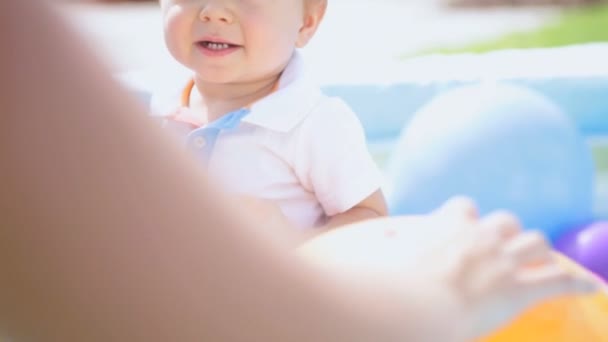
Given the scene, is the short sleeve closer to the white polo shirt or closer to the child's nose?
the white polo shirt

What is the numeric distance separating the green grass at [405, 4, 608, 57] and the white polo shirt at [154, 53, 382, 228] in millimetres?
2451

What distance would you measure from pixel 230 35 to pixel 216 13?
0.03m

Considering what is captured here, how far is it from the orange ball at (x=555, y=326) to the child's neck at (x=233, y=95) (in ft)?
1.80

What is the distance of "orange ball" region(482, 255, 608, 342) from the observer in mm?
670

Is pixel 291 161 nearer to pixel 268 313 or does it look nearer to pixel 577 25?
pixel 268 313

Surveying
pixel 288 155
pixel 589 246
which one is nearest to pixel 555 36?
pixel 589 246

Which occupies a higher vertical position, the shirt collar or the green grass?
the shirt collar

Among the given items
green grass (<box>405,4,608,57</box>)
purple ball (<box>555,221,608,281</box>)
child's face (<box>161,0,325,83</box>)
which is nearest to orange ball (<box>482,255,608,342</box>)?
child's face (<box>161,0,325,83</box>)

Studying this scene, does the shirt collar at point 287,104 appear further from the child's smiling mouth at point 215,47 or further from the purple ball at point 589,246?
the purple ball at point 589,246

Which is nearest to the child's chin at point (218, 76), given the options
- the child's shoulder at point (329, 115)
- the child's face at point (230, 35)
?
the child's face at point (230, 35)

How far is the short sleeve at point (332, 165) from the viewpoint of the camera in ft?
3.56

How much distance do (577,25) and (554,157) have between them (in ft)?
8.32

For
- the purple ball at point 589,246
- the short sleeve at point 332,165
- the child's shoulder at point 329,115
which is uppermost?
the child's shoulder at point 329,115

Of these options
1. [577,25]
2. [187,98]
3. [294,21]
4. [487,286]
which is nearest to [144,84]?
[187,98]
